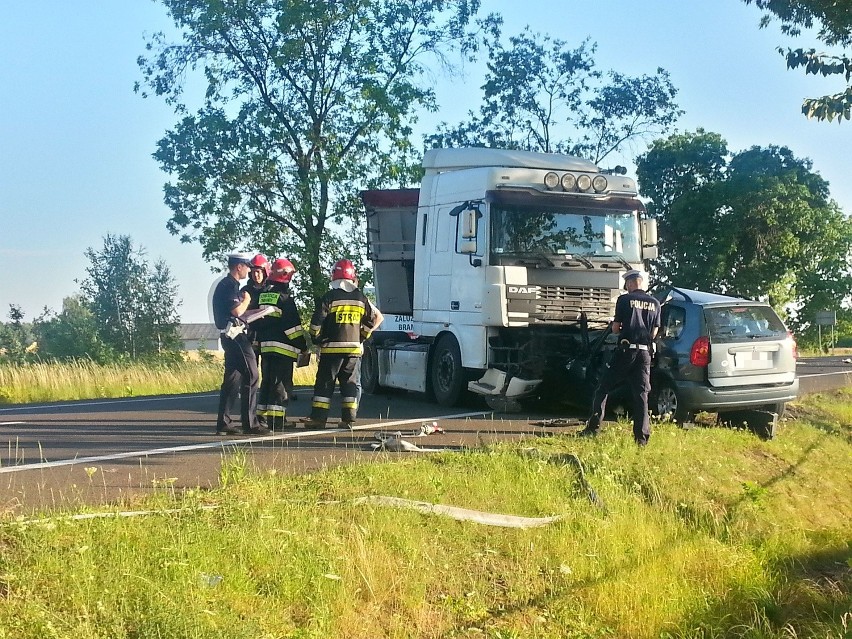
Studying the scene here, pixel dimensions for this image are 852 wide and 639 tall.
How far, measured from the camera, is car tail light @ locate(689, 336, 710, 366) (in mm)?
10555

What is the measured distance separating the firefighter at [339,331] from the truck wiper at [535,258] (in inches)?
101

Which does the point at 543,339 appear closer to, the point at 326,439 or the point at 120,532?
the point at 326,439

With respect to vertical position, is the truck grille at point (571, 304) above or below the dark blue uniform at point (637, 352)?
above

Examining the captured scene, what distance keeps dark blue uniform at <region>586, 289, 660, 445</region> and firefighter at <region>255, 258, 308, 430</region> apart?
337 centimetres

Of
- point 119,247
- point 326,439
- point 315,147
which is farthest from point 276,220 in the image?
point 119,247

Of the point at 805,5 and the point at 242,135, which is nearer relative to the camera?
the point at 805,5

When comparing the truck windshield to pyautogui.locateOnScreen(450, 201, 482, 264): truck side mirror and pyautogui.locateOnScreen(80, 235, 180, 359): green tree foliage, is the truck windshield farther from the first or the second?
pyautogui.locateOnScreen(80, 235, 180, 359): green tree foliage

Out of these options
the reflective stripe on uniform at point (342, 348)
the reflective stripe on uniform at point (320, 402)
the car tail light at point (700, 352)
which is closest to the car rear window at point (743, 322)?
the car tail light at point (700, 352)

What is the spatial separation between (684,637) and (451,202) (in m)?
8.12

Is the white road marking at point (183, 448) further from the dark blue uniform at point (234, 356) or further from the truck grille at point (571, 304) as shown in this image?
the truck grille at point (571, 304)

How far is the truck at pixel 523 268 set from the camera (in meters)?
12.0

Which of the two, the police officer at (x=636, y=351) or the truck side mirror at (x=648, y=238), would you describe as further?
the truck side mirror at (x=648, y=238)

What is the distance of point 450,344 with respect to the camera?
13.1 meters

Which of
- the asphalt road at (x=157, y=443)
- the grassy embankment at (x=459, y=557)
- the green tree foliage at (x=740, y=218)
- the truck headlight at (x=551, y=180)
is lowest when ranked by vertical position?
the grassy embankment at (x=459, y=557)
